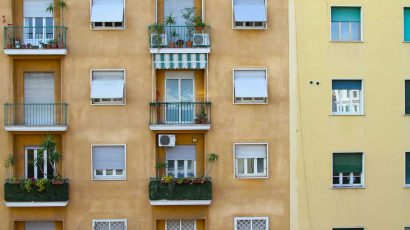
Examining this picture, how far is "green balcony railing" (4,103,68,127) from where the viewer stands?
2148 centimetres

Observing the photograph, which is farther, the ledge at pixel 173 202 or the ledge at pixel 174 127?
the ledge at pixel 174 127

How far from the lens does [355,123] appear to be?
21922 millimetres

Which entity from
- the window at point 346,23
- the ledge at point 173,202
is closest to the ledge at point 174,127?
the ledge at point 173,202

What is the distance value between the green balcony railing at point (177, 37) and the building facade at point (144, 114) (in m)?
0.04

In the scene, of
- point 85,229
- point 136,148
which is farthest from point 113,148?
point 85,229

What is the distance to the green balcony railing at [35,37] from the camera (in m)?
21.2

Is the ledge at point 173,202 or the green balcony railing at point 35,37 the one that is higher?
the green balcony railing at point 35,37

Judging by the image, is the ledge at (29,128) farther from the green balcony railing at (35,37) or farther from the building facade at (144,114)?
the green balcony railing at (35,37)

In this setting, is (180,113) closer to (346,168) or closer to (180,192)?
(180,192)

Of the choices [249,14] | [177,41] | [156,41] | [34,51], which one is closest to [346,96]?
[249,14]

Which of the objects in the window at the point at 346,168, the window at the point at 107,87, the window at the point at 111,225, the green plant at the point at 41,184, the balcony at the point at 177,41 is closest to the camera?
the green plant at the point at 41,184

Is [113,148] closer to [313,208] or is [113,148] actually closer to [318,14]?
[313,208]

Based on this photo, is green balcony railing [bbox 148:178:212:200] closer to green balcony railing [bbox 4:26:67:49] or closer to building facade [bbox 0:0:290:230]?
building facade [bbox 0:0:290:230]

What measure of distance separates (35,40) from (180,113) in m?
6.07
